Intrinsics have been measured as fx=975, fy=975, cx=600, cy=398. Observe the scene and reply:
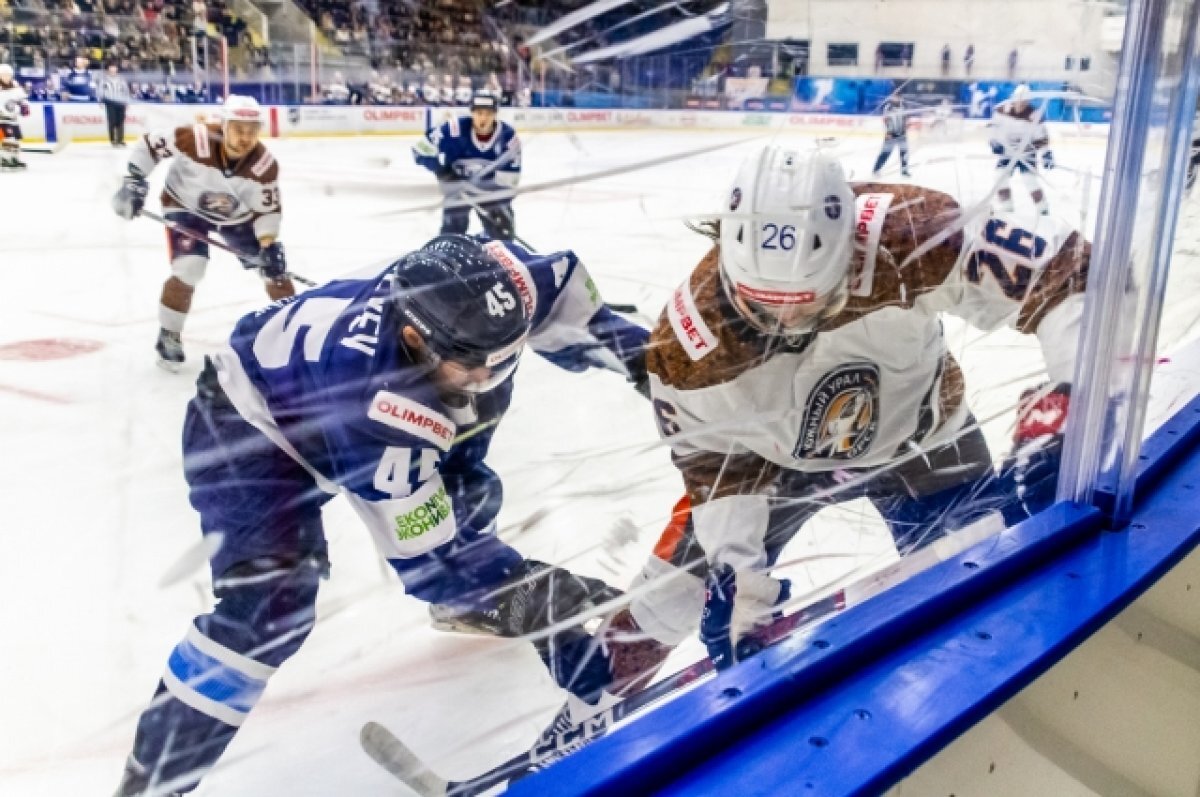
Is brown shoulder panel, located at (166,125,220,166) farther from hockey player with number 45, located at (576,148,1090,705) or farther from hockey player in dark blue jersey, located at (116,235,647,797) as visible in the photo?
hockey player with number 45, located at (576,148,1090,705)

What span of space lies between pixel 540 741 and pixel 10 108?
0.56 metres

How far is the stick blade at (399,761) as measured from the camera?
762 millimetres

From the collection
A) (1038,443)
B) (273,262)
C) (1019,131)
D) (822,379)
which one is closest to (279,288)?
(273,262)

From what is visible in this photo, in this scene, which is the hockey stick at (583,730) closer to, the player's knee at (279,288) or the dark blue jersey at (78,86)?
the player's knee at (279,288)

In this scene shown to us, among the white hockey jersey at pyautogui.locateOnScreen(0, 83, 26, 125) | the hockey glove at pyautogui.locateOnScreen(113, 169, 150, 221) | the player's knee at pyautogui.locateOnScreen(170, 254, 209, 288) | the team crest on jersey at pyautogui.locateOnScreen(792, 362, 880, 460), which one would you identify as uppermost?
the white hockey jersey at pyautogui.locateOnScreen(0, 83, 26, 125)

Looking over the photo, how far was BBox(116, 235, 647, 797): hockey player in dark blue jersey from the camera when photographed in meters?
0.73

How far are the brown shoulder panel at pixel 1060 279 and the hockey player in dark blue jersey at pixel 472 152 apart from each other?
0.69 m

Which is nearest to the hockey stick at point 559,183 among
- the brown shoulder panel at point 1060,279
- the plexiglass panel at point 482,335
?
the plexiglass panel at point 482,335

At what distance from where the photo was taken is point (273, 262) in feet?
2.92

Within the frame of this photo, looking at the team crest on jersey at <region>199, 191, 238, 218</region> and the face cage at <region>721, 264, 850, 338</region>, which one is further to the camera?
the face cage at <region>721, 264, 850, 338</region>

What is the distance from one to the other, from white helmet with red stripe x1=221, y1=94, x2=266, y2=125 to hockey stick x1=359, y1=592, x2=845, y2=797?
0.46m

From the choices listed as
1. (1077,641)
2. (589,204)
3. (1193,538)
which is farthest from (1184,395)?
(589,204)

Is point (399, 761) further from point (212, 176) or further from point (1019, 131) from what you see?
point (1019, 131)

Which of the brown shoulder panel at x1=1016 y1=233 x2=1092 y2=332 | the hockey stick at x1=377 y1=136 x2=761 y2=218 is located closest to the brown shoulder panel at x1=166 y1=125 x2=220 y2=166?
the hockey stick at x1=377 y1=136 x2=761 y2=218
